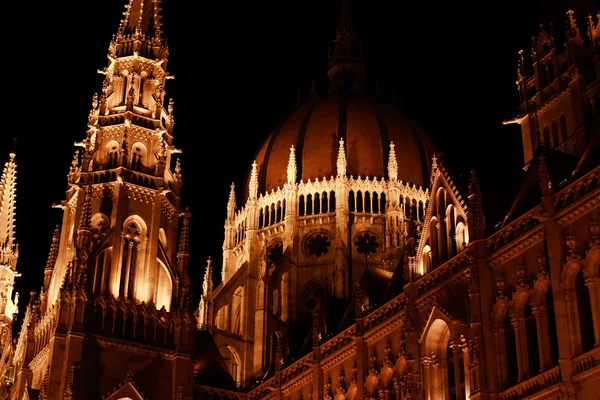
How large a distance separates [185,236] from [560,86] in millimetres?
20880

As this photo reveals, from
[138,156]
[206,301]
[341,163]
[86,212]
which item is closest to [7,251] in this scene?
[206,301]

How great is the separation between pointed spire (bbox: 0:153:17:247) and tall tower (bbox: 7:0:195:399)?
35.8 ft

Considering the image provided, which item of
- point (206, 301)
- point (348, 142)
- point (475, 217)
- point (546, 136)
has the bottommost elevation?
point (475, 217)

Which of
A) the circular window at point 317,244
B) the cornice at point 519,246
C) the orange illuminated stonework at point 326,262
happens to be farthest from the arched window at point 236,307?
the cornice at point 519,246

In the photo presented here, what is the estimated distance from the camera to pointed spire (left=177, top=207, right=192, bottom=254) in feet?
168

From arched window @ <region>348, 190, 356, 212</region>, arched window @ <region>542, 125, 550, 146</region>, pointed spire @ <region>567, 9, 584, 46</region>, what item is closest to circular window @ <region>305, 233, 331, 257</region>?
arched window @ <region>348, 190, 356, 212</region>

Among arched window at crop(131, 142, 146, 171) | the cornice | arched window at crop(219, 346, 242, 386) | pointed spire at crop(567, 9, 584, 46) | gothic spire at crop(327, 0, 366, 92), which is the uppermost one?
gothic spire at crop(327, 0, 366, 92)

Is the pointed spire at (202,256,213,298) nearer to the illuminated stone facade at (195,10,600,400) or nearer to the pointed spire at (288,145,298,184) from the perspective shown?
the illuminated stone facade at (195,10,600,400)

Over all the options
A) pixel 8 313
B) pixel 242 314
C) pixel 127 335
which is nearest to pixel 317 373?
pixel 127 335

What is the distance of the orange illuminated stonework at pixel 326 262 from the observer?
32.4 m

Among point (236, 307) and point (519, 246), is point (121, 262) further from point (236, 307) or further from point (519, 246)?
point (519, 246)

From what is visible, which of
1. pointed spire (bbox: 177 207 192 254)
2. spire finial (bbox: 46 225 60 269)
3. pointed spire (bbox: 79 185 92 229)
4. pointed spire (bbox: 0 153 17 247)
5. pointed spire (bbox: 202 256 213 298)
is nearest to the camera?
pointed spire (bbox: 79 185 92 229)

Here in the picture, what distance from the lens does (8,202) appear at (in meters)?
64.6

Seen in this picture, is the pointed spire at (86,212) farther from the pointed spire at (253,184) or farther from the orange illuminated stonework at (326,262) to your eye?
the pointed spire at (253,184)
